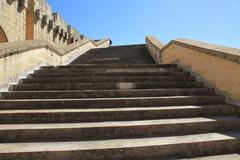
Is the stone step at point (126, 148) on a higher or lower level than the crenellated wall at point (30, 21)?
lower

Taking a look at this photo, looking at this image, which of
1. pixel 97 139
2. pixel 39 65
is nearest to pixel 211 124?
pixel 97 139

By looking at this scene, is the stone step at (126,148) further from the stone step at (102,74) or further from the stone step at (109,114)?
the stone step at (102,74)

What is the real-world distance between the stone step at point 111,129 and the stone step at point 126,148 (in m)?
0.15

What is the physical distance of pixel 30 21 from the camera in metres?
10.8

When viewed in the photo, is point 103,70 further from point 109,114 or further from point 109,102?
point 109,114

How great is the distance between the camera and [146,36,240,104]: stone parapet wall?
358cm

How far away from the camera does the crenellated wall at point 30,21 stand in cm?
884

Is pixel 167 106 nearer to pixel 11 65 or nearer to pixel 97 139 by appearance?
pixel 97 139

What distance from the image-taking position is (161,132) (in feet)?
9.46

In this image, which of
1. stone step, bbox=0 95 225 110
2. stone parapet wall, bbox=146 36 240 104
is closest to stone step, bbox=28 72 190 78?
stone parapet wall, bbox=146 36 240 104

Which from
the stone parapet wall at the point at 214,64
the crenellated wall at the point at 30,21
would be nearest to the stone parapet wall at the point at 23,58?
the stone parapet wall at the point at 214,64

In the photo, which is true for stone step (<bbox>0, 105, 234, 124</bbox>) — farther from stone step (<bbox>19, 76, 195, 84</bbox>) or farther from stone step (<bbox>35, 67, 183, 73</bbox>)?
stone step (<bbox>35, 67, 183, 73</bbox>)

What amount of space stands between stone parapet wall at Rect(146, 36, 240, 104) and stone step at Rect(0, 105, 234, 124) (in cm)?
44

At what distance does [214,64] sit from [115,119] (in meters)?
2.21
